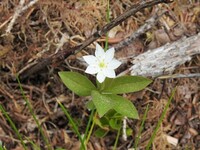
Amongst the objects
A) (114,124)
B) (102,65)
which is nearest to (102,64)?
(102,65)

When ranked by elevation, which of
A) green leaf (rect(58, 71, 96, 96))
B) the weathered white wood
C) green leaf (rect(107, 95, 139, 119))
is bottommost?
green leaf (rect(107, 95, 139, 119))

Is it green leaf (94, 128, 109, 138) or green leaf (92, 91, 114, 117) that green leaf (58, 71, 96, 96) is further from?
green leaf (94, 128, 109, 138)

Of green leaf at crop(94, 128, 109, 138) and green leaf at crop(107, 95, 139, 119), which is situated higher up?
green leaf at crop(107, 95, 139, 119)

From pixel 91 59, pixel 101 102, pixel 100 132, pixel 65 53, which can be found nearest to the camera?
pixel 101 102

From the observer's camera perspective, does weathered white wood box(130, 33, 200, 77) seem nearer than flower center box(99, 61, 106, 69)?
No

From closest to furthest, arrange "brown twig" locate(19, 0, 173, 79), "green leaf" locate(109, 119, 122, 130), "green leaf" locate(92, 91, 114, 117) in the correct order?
"green leaf" locate(92, 91, 114, 117) → "brown twig" locate(19, 0, 173, 79) → "green leaf" locate(109, 119, 122, 130)

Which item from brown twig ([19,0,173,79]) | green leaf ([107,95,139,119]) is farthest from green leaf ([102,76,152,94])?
brown twig ([19,0,173,79])

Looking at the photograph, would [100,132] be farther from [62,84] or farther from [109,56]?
[109,56]

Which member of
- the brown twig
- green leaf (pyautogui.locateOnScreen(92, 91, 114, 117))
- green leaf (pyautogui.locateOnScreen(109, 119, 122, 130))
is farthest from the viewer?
green leaf (pyautogui.locateOnScreen(109, 119, 122, 130))
